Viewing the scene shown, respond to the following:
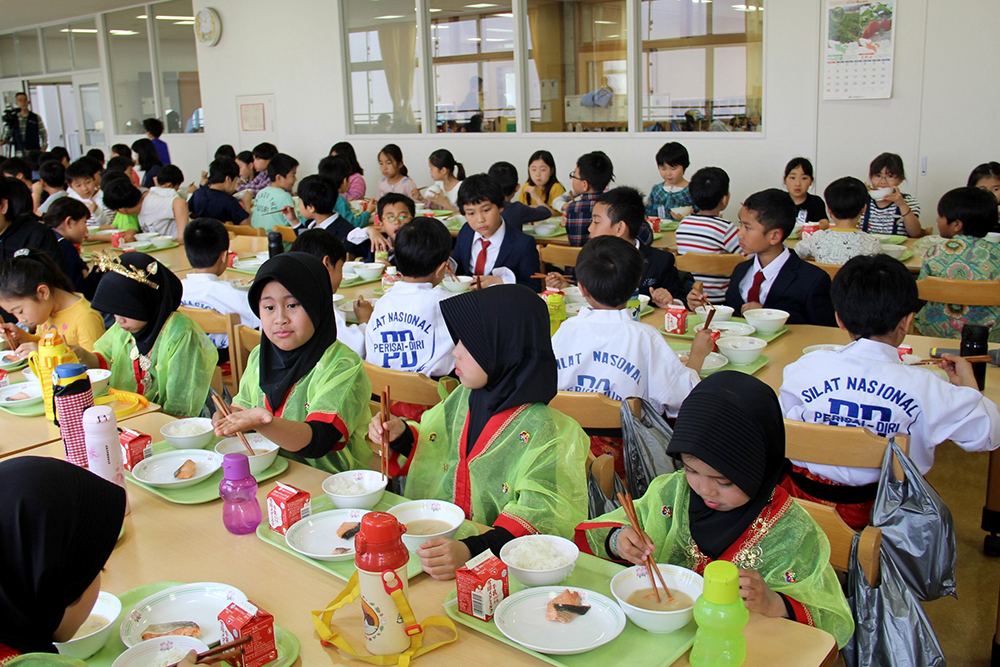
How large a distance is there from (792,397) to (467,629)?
1.29 metres

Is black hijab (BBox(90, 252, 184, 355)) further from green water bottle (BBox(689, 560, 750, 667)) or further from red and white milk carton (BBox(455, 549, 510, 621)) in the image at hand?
green water bottle (BBox(689, 560, 750, 667))

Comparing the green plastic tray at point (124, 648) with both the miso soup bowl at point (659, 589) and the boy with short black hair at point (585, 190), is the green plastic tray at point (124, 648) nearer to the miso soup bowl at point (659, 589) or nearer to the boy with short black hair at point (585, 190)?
the miso soup bowl at point (659, 589)

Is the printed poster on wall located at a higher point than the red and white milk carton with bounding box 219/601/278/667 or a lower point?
higher

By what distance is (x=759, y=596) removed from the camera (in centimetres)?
129

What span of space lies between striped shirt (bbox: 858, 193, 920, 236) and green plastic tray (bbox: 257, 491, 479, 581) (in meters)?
4.20

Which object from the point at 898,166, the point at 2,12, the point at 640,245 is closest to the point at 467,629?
the point at 640,245

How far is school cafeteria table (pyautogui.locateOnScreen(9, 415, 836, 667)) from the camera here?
125 cm

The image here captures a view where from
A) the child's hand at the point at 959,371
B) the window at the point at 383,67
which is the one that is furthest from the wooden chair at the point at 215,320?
the window at the point at 383,67

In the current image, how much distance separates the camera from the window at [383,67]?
8789 mm

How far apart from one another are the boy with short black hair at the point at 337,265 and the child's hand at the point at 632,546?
199 centimetres

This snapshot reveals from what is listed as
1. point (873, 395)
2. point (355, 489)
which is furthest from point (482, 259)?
point (355, 489)

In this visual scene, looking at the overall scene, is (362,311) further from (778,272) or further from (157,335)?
(778,272)

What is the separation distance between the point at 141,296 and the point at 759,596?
2140 mm

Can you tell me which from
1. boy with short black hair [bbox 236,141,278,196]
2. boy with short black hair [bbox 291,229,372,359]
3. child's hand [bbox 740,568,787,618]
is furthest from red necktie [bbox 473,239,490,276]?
boy with short black hair [bbox 236,141,278,196]
